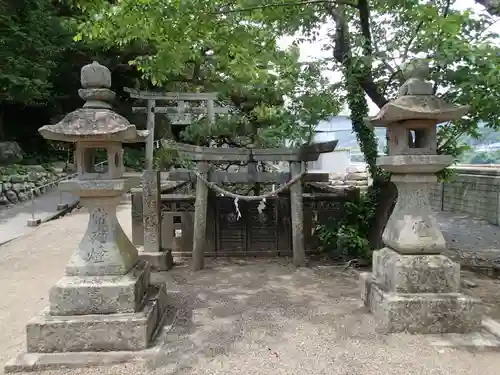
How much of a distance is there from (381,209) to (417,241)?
2.79 m

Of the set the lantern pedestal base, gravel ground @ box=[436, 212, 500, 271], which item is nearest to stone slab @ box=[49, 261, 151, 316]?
the lantern pedestal base

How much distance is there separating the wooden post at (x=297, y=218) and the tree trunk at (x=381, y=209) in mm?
1271

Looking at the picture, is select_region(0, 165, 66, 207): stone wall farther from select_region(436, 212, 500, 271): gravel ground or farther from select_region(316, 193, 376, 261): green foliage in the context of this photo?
select_region(436, 212, 500, 271): gravel ground

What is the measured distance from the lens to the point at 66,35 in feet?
47.3

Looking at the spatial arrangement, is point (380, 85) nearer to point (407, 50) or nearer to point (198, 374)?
point (407, 50)

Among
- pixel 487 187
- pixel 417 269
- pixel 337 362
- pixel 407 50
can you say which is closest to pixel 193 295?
pixel 337 362

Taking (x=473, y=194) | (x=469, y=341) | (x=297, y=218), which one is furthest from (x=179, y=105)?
(x=469, y=341)

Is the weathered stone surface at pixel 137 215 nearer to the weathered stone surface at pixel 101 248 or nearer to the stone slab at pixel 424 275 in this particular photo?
the weathered stone surface at pixel 101 248

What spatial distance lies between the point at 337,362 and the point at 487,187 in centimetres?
1090

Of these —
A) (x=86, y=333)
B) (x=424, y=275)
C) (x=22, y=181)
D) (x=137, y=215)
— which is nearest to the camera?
(x=86, y=333)

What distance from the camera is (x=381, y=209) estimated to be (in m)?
6.81

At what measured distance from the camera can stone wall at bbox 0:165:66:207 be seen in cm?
1348

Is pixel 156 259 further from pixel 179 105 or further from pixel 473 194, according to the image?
pixel 473 194

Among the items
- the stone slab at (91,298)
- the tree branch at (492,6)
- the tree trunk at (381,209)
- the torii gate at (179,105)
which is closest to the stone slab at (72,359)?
the stone slab at (91,298)
